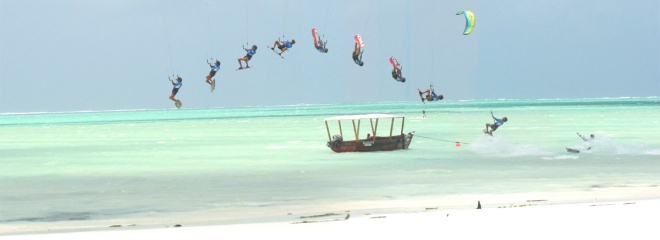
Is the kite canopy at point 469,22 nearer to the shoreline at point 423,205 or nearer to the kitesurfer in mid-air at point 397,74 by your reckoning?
the kitesurfer in mid-air at point 397,74

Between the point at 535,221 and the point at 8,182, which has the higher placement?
the point at 8,182

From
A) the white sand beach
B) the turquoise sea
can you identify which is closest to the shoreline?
the turquoise sea

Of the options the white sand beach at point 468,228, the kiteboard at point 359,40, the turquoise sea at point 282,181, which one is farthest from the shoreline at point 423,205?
the kiteboard at point 359,40

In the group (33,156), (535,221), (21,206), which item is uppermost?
(33,156)

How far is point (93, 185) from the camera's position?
78.1 ft

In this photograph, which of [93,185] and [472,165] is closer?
[93,185]

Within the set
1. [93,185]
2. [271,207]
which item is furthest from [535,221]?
[93,185]

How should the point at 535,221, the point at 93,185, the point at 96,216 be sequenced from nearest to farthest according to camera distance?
1. the point at 535,221
2. the point at 96,216
3. the point at 93,185

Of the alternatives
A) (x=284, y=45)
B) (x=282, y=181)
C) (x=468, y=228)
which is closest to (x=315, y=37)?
(x=284, y=45)

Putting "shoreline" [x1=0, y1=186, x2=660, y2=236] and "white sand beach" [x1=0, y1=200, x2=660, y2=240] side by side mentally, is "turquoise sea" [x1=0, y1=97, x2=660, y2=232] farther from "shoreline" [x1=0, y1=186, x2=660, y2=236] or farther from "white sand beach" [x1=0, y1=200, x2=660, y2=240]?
"white sand beach" [x1=0, y1=200, x2=660, y2=240]

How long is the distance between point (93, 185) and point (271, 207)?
7580 millimetres

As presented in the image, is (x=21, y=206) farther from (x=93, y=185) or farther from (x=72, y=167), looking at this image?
(x=72, y=167)

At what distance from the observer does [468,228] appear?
35.0 feet

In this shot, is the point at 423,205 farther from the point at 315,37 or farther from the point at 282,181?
the point at 315,37
